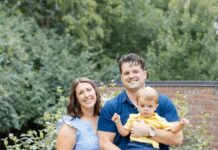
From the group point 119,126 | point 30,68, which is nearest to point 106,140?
point 119,126

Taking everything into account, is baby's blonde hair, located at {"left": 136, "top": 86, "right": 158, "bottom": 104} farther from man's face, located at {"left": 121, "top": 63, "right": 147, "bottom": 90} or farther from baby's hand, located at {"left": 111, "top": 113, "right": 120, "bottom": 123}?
baby's hand, located at {"left": 111, "top": 113, "right": 120, "bottom": 123}

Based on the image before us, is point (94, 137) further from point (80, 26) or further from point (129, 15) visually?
point (129, 15)

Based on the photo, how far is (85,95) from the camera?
378 centimetres

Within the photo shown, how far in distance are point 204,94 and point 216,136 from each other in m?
0.68

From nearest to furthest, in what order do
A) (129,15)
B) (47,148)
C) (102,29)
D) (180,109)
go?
(47,148), (180,109), (102,29), (129,15)

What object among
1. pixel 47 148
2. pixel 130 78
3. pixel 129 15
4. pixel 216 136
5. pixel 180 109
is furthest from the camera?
pixel 129 15

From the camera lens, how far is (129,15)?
17000mm

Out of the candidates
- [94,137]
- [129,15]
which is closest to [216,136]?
[94,137]

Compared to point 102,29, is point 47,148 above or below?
below

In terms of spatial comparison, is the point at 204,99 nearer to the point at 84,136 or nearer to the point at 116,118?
the point at 84,136

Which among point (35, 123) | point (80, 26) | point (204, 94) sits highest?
point (80, 26)

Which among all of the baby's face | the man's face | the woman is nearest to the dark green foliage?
the woman

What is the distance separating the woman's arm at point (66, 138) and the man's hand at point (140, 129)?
498 mm

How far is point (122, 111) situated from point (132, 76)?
25cm
